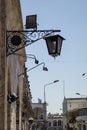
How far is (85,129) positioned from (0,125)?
54047mm

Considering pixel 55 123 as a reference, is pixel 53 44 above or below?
below

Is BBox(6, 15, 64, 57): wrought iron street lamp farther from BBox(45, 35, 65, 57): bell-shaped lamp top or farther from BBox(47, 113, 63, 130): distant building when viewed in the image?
BBox(47, 113, 63, 130): distant building

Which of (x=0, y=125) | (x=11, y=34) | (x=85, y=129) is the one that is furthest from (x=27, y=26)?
(x=85, y=129)

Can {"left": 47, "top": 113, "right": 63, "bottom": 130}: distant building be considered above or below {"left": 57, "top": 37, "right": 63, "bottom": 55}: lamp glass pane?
above

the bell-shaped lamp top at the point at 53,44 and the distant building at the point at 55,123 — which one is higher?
the distant building at the point at 55,123

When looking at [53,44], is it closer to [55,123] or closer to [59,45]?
[59,45]

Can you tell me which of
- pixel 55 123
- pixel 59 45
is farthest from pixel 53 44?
pixel 55 123

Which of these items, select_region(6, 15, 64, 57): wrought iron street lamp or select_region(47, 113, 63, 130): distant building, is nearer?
select_region(6, 15, 64, 57): wrought iron street lamp

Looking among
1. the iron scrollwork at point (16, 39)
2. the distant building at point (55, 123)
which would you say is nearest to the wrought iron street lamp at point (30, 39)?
the iron scrollwork at point (16, 39)

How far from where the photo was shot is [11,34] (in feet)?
41.2

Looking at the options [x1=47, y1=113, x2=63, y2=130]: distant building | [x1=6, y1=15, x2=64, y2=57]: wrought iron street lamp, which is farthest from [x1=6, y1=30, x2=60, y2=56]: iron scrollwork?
[x1=47, y1=113, x2=63, y2=130]: distant building

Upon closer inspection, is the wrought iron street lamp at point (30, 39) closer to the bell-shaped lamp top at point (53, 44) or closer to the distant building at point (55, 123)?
the bell-shaped lamp top at point (53, 44)

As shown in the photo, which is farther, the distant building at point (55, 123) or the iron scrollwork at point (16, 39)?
the distant building at point (55, 123)

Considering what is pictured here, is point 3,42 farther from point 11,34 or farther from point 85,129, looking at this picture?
point 85,129
